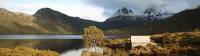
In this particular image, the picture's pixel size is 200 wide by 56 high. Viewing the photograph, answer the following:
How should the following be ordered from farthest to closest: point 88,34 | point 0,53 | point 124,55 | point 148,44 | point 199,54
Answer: point 148,44, point 88,34, point 0,53, point 124,55, point 199,54

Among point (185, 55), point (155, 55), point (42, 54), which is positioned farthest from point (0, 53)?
point (185, 55)

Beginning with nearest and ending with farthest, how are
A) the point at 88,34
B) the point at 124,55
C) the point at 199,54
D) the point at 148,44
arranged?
1. the point at 199,54
2. the point at 124,55
3. the point at 88,34
4. the point at 148,44

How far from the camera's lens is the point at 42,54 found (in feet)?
303

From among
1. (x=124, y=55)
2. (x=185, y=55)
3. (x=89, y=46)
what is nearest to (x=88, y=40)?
(x=89, y=46)

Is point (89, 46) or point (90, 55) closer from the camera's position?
point (90, 55)

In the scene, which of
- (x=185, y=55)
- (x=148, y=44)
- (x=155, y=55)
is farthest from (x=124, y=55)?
(x=148, y=44)

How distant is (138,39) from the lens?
10456 centimetres

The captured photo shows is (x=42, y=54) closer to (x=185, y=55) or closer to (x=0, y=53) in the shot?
(x=0, y=53)

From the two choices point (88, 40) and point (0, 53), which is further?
point (88, 40)

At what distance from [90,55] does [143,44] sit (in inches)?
1072

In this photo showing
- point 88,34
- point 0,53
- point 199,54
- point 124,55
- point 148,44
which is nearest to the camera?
point 199,54

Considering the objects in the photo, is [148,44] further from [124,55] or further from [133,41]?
[124,55]

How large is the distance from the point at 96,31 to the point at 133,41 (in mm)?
13809

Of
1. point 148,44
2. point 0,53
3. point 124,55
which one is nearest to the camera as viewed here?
point 124,55
